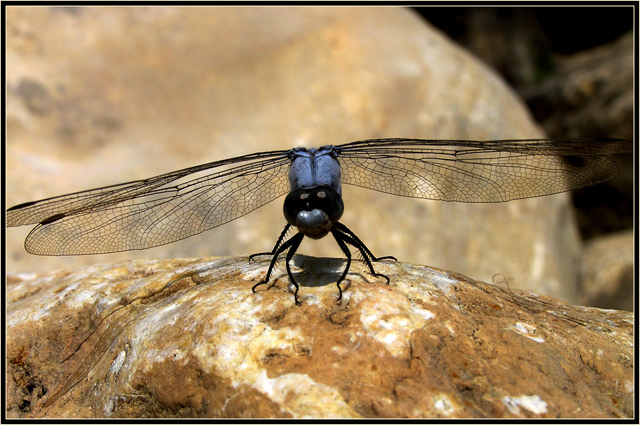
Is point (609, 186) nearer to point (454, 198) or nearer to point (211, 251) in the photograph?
point (454, 198)

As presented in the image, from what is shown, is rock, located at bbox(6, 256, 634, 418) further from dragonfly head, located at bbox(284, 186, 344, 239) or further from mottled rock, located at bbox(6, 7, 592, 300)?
mottled rock, located at bbox(6, 7, 592, 300)

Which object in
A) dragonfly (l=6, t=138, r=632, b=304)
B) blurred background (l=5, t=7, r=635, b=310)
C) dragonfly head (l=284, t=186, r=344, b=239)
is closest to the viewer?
dragonfly head (l=284, t=186, r=344, b=239)

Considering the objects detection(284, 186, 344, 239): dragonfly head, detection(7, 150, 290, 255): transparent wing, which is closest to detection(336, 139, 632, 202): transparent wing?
detection(7, 150, 290, 255): transparent wing

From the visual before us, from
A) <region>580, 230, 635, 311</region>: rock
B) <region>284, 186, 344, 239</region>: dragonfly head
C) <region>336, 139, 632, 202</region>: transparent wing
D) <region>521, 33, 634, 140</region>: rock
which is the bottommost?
<region>580, 230, 635, 311</region>: rock

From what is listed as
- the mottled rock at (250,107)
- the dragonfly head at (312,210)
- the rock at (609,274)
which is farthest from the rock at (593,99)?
the dragonfly head at (312,210)

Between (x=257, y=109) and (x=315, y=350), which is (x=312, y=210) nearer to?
(x=315, y=350)

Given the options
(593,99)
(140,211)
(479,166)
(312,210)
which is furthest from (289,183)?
(593,99)

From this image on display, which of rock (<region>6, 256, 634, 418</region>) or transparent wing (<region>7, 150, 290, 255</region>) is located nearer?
rock (<region>6, 256, 634, 418</region>)
